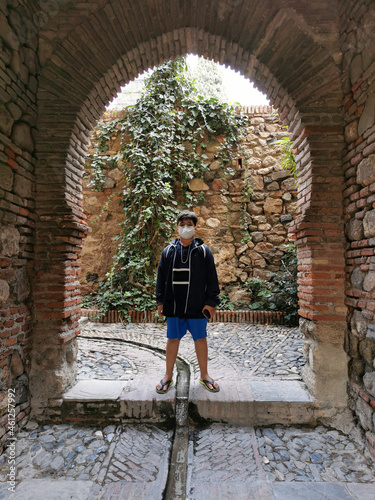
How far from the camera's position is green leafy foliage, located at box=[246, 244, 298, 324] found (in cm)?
530

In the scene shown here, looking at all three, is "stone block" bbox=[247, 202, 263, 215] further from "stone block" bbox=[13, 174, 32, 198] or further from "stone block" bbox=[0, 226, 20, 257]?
"stone block" bbox=[0, 226, 20, 257]

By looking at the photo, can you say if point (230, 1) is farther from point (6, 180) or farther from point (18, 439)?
point (18, 439)

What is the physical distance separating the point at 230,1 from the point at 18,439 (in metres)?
4.35

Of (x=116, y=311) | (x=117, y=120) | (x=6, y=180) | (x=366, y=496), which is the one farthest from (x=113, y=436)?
(x=117, y=120)

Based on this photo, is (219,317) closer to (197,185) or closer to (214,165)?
(197,185)

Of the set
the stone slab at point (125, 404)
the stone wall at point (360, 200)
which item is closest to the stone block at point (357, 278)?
the stone wall at point (360, 200)

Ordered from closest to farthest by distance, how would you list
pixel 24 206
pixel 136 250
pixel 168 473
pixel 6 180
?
1. pixel 168 473
2. pixel 6 180
3. pixel 24 206
4. pixel 136 250

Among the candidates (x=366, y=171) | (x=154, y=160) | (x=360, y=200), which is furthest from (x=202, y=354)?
(x=154, y=160)

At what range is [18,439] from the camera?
222 cm

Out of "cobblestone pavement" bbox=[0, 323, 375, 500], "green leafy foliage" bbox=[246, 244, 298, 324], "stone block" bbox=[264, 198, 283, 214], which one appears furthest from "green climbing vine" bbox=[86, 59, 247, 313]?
"cobblestone pavement" bbox=[0, 323, 375, 500]

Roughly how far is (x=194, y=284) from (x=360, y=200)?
62.0 inches

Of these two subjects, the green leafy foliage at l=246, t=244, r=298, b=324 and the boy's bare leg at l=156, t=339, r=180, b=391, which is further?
the green leafy foliage at l=246, t=244, r=298, b=324

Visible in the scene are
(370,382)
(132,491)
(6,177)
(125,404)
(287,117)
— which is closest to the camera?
(132,491)

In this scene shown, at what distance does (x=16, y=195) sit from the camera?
7.66 ft
